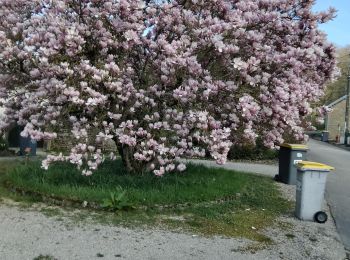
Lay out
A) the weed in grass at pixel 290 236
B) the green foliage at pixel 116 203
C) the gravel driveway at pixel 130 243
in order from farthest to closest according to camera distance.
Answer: the green foliage at pixel 116 203 < the weed in grass at pixel 290 236 < the gravel driveway at pixel 130 243

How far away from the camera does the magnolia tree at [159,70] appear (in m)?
7.84

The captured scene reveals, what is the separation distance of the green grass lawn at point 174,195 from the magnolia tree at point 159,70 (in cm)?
53

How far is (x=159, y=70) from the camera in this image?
843 cm

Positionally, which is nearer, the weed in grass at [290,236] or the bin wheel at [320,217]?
the weed in grass at [290,236]

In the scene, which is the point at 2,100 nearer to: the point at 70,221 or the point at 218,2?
the point at 70,221

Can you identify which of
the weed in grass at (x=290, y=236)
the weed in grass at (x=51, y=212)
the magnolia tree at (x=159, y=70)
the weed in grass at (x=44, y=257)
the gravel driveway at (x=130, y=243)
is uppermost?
the magnolia tree at (x=159, y=70)

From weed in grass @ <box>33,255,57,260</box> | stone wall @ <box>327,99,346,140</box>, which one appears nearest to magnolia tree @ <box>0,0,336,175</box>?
weed in grass @ <box>33,255,57,260</box>

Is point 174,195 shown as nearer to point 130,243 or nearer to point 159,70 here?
point 159,70

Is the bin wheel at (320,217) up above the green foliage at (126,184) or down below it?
below

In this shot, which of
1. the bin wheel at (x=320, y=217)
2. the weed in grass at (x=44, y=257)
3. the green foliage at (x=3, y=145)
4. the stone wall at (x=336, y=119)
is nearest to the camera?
the weed in grass at (x=44, y=257)

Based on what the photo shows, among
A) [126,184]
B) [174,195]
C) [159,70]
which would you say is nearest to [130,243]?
[174,195]

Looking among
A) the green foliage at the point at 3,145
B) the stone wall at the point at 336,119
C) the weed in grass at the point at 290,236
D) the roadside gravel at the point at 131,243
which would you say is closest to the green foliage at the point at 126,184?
the roadside gravel at the point at 131,243

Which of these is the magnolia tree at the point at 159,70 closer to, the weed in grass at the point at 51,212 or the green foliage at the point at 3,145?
the weed in grass at the point at 51,212

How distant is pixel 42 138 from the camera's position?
7910 mm
